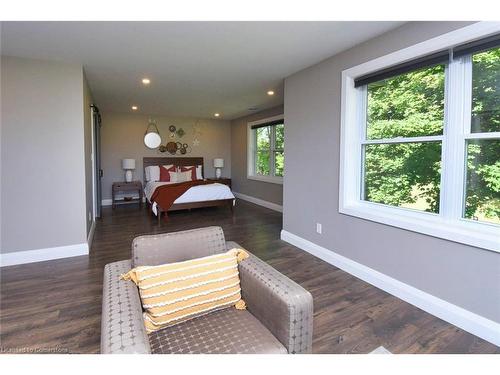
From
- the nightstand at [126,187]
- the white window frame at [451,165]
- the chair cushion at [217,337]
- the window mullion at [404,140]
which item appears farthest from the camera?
the nightstand at [126,187]

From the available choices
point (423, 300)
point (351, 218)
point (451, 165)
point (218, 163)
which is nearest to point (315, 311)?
point (423, 300)

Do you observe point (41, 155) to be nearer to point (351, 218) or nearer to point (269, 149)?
point (351, 218)

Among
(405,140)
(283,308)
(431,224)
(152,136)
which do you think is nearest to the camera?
(283,308)

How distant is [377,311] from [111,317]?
1.98 meters

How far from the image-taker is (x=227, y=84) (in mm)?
4289

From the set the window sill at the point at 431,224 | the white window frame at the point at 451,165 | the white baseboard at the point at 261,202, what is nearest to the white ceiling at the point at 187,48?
the white window frame at the point at 451,165

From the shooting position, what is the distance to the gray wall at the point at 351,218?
77.5 inches

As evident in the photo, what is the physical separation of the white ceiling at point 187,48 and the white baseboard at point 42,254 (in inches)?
85.6

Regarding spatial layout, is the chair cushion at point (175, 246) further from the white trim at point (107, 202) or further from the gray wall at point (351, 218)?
the white trim at point (107, 202)

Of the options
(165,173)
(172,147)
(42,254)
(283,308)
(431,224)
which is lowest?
(42,254)

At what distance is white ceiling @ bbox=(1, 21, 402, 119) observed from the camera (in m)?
2.41

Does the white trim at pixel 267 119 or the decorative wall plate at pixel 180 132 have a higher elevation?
the white trim at pixel 267 119

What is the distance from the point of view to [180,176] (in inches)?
287

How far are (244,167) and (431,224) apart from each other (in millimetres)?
5734
